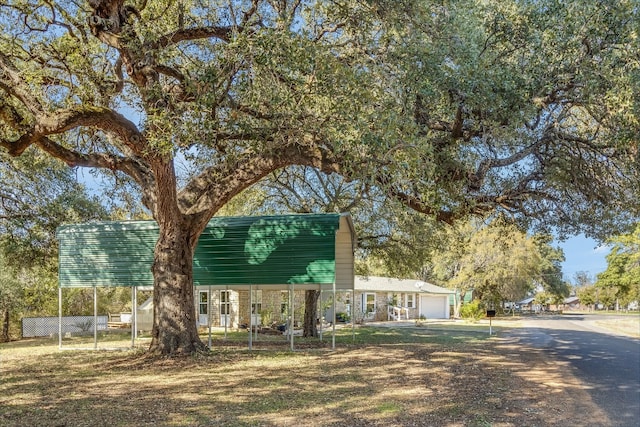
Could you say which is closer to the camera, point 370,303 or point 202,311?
point 202,311

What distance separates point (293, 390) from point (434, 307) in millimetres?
35434

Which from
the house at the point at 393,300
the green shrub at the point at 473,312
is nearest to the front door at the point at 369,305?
the house at the point at 393,300

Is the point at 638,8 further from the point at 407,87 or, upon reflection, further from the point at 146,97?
the point at 146,97

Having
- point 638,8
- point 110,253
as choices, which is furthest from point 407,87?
point 110,253

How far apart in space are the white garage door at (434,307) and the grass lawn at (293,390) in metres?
28.1

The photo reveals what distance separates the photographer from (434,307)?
4241 centimetres

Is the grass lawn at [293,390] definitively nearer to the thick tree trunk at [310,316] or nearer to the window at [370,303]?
the thick tree trunk at [310,316]

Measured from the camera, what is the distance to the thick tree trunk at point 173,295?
483 inches

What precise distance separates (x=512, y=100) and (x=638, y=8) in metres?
2.34

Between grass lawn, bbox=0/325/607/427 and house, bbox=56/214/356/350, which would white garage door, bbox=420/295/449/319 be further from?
grass lawn, bbox=0/325/607/427

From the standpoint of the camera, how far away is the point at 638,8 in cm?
823

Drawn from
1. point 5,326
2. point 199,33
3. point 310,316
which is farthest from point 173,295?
point 5,326

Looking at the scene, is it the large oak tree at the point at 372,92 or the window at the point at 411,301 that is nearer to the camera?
the large oak tree at the point at 372,92

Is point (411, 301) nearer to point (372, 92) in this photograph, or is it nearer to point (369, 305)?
point (369, 305)
